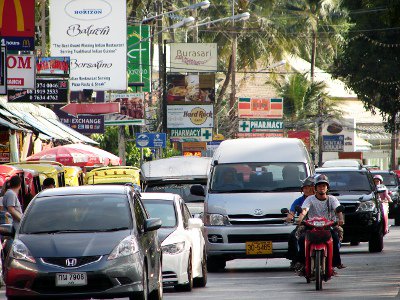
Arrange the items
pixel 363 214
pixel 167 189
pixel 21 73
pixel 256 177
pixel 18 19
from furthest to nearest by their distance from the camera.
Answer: pixel 21 73, pixel 18 19, pixel 167 189, pixel 363 214, pixel 256 177

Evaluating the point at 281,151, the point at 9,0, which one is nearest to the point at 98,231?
the point at 281,151

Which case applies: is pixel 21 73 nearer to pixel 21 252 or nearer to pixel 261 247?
pixel 261 247

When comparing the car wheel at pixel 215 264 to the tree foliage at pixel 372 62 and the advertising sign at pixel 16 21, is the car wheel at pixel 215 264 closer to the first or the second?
the advertising sign at pixel 16 21

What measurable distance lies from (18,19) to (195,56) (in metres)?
29.6

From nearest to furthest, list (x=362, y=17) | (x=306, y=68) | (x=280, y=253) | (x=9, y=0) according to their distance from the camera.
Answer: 1. (x=280, y=253)
2. (x=9, y=0)
3. (x=362, y=17)
4. (x=306, y=68)

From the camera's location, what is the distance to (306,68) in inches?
4065

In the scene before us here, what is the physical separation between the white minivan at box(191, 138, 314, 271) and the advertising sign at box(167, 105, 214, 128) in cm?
3536

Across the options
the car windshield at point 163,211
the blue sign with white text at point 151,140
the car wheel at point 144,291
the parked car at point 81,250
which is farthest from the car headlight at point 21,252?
the blue sign with white text at point 151,140

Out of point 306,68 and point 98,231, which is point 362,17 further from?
point 306,68

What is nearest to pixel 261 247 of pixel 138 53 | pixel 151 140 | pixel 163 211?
pixel 163 211

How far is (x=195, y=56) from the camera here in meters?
59.2

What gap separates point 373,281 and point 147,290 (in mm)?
5724

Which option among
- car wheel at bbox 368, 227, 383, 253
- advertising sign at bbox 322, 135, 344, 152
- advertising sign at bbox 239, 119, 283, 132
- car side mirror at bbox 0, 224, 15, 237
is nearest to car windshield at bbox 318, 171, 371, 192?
car wheel at bbox 368, 227, 383, 253

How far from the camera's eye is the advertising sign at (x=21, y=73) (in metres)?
30.5
